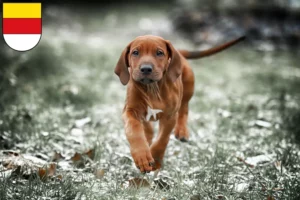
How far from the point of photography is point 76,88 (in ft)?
19.9

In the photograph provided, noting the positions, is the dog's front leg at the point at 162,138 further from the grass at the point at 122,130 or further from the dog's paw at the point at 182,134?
the dog's paw at the point at 182,134

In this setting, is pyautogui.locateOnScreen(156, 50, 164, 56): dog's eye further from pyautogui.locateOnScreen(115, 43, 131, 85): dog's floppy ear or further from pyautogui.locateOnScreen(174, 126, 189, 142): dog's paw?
pyautogui.locateOnScreen(174, 126, 189, 142): dog's paw

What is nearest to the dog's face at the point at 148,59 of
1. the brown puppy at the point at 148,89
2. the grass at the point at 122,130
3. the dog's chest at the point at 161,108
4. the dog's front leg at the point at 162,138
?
the brown puppy at the point at 148,89

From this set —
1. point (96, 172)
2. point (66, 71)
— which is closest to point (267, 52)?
point (66, 71)

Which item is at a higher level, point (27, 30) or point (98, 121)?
point (27, 30)

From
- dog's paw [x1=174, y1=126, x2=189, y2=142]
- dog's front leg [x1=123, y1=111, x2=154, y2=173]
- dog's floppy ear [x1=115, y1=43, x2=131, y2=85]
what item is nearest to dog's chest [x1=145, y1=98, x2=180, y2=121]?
dog's front leg [x1=123, y1=111, x2=154, y2=173]

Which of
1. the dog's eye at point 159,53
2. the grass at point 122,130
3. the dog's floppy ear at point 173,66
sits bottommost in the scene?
the grass at point 122,130

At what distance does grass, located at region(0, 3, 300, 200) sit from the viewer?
2.96 meters

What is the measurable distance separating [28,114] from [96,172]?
5.09 feet

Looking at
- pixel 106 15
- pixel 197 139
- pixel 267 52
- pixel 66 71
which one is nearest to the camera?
pixel 197 139

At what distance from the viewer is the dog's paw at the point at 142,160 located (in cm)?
287

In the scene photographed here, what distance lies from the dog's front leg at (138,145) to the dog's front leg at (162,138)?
1.18 feet

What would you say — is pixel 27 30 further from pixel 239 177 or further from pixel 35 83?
pixel 239 177

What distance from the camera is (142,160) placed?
9.45 feet
